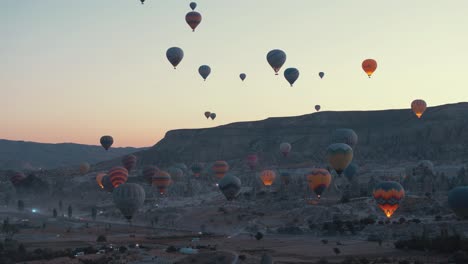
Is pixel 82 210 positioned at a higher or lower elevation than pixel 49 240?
higher

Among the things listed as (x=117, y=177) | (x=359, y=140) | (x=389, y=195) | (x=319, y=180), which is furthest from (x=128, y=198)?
(x=359, y=140)

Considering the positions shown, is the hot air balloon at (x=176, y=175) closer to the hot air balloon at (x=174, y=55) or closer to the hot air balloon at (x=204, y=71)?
the hot air balloon at (x=204, y=71)

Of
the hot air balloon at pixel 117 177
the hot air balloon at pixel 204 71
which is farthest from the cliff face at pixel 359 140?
the hot air balloon at pixel 117 177

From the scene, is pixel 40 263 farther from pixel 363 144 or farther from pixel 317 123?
pixel 317 123

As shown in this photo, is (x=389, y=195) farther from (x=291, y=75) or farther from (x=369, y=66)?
(x=369, y=66)

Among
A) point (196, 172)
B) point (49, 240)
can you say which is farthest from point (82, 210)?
point (49, 240)

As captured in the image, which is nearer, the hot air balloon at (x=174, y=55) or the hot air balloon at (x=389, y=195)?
the hot air balloon at (x=389, y=195)

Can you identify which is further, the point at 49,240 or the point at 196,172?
the point at 196,172
